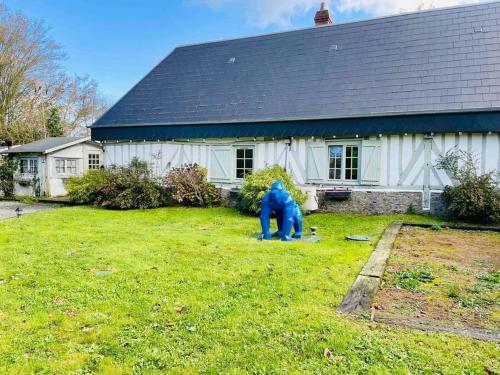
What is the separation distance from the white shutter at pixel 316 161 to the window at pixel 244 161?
1.92 metres

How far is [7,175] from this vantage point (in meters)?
14.3

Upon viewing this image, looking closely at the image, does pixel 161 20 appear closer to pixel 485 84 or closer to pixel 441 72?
pixel 441 72

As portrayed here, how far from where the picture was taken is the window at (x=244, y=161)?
11312 mm

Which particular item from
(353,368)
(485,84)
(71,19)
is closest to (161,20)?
(71,19)

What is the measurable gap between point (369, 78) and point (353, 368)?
9708 mm

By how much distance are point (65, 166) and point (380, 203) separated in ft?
39.4

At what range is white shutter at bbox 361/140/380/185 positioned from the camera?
963 centimetres

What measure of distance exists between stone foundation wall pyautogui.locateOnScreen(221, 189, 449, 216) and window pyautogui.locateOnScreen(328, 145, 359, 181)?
1.88 feet

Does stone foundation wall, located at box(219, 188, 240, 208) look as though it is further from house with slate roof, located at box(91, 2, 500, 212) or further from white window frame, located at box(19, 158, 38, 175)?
white window frame, located at box(19, 158, 38, 175)

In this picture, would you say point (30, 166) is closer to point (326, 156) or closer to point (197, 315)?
point (326, 156)

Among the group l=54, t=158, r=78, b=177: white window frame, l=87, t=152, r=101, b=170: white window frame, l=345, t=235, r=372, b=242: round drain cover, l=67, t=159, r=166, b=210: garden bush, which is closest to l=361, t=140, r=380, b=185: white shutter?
l=345, t=235, r=372, b=242: round drain cover

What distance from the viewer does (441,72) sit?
9695 millimetres

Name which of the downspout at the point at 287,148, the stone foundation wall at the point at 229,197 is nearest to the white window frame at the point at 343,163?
the downspout at the point at 287,148

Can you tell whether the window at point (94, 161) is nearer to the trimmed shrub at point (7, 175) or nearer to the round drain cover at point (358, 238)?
the trimmed shrub at point (7, 175)
